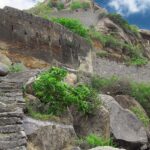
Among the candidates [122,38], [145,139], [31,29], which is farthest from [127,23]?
[145,139]

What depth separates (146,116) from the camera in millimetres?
22219

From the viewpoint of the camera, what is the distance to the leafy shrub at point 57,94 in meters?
14.1

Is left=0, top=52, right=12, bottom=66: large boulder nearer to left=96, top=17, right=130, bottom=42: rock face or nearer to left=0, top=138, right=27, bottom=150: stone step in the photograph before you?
left=0, top=138, right=27, bottom=150: stone step

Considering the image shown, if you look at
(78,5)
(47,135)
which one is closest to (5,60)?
(47,135)

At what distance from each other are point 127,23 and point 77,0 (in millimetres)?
4954

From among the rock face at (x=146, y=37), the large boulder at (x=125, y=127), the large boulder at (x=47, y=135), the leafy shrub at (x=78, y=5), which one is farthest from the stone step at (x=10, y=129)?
the rock face at (x=146, y=37)

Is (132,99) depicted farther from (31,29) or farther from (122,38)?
(122,38)

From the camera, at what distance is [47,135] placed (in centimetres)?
1184

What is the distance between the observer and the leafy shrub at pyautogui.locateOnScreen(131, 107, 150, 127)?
68.1ft

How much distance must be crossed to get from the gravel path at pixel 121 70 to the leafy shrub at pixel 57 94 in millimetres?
11331

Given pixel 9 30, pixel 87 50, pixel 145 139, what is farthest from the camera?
pixel 87 50

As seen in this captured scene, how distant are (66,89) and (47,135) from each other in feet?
10.3

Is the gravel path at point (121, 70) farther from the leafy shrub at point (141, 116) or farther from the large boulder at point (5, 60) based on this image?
the large boulder at point (5, 60)

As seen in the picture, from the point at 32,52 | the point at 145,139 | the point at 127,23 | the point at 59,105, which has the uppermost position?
the point at 127,23
